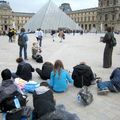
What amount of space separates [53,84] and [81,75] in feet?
3.01

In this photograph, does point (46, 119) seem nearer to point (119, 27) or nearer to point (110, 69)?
point (110, 69)

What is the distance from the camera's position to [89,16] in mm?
122000

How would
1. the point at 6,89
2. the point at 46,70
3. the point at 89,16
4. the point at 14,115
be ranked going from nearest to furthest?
the point at 14,115 → the point at 6,89 → the point at 46,70 → the point at 89,16

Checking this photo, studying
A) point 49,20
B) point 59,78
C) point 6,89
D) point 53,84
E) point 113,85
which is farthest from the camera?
point 49,20

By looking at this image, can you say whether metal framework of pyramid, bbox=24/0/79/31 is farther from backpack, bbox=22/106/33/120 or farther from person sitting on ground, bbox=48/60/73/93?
backpack, bbox=22/106/33/120

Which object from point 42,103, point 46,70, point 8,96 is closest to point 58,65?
point 46,70

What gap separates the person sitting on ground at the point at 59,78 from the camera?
731cm

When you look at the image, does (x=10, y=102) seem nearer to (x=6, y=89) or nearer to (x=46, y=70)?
(x=6, y=89)

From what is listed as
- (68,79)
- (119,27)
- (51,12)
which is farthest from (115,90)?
(119,27)

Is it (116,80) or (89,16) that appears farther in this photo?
(89,16)

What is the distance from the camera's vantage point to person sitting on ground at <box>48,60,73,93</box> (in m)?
7.31

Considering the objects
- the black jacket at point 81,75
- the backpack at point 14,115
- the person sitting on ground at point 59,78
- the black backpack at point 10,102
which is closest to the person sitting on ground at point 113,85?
the black jacket at point 81,75

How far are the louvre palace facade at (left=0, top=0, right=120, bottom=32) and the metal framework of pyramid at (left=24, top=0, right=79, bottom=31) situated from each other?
28912mm

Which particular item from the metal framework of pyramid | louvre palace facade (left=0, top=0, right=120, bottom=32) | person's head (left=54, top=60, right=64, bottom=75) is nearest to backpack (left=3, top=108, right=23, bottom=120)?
person's head (left=54, top=60, right=64, bottom=75)
